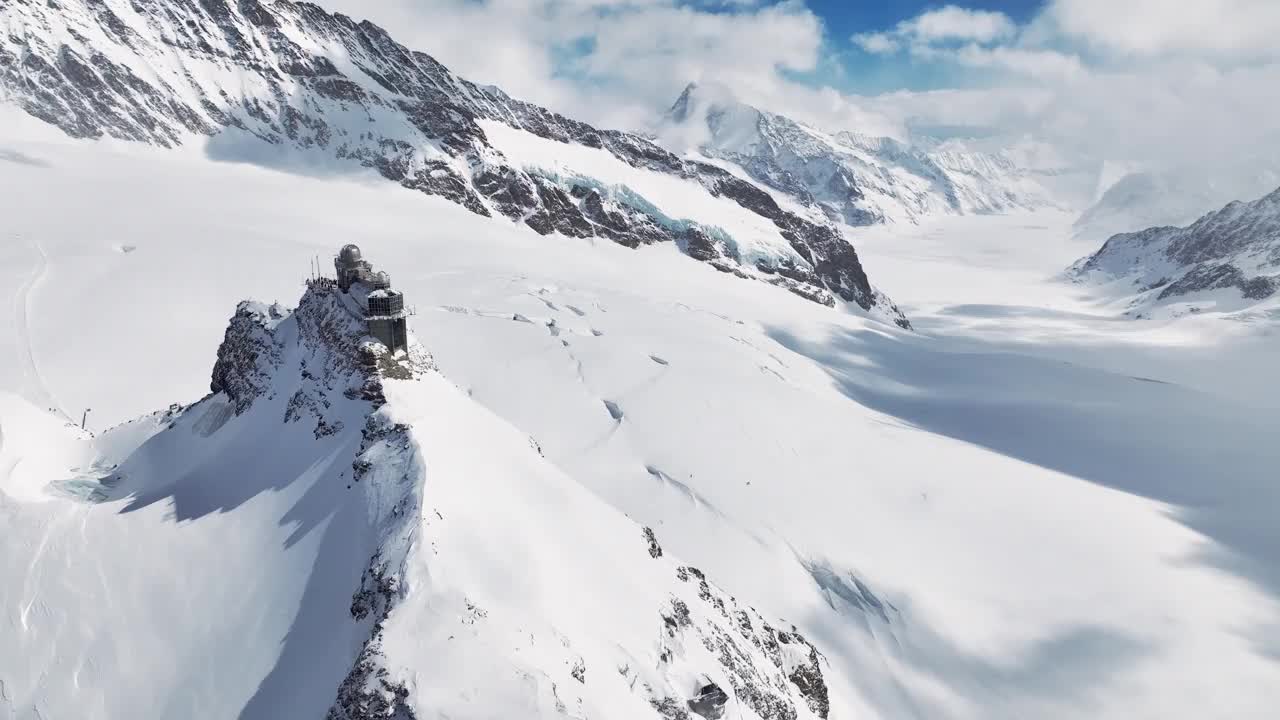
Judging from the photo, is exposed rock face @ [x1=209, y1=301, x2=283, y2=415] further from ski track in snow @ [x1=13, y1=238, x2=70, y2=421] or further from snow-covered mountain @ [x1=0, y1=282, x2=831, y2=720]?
ski track in snow @ [x1=13, y1=238, x2=70, y2=421]

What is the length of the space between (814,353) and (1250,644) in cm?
6901

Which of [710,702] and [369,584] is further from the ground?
[369,584]

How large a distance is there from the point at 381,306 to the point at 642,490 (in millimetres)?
23101

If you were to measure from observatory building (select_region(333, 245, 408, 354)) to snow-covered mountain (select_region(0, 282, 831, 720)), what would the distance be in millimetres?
875

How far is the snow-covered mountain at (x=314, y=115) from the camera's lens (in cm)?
12900

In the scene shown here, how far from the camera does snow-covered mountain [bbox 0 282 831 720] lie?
1689cm

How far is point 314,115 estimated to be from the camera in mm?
152500

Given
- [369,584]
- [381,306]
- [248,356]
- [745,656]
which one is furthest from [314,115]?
[745,656]

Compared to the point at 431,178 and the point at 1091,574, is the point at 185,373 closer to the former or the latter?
the point at 1091,574

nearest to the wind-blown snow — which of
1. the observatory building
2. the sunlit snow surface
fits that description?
the sunlit snow surface

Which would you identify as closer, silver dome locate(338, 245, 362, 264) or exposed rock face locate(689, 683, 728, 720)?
exposed rock face locate(689, 683, 728, 720)

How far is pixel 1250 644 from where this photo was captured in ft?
140

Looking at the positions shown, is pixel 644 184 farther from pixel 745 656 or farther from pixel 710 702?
pixel 710 702

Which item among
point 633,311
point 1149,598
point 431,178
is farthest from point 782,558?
point 431,178
